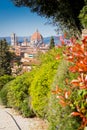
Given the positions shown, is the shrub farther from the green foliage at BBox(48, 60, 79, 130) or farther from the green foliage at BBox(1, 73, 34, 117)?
the green foliage at BBox(48, 60, 79, 130)

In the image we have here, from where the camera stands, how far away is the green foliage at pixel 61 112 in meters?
6.67

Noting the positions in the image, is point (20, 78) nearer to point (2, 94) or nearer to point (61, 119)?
point (2, 94)

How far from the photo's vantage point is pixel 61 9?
83.6ft

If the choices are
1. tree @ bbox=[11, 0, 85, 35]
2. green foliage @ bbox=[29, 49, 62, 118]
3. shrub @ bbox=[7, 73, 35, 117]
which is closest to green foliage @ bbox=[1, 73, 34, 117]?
shrub @ bbox=[7, 73, 35, 117]

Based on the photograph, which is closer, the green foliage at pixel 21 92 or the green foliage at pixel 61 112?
the green foliage at pixel 61 112

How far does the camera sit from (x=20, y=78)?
58.3 ft

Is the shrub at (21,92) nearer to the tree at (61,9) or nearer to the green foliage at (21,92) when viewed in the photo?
the green foliage at (21,92)

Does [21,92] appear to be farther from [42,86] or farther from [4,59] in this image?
[4,59]

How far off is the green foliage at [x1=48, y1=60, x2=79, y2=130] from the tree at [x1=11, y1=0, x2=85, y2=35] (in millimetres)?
18374

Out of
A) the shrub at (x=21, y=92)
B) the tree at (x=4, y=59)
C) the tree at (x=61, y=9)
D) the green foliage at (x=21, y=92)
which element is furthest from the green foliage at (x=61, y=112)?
the tree at (x=4, y=59)

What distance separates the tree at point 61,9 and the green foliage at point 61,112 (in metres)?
18.4

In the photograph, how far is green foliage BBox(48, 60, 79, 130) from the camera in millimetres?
6675

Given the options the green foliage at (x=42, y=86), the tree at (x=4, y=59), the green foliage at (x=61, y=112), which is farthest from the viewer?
the tree at (x=4, y=59)

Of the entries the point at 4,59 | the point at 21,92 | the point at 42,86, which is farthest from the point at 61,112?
the point at 4,59
